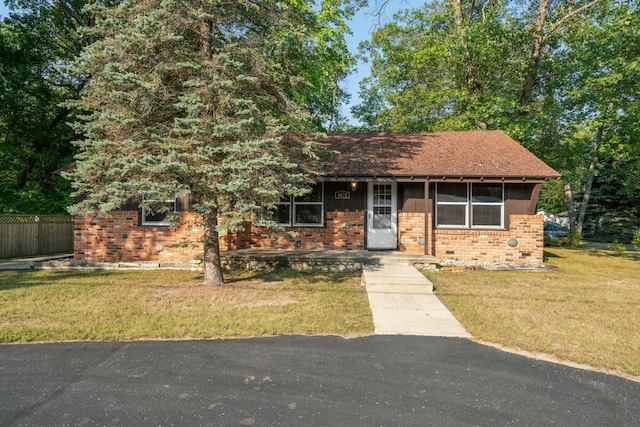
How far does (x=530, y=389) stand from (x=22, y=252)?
56.8 ft

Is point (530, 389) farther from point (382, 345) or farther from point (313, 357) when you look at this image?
point (313, 357)

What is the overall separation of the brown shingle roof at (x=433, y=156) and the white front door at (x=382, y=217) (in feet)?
2.77

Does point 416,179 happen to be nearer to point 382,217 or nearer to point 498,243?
point 382,217

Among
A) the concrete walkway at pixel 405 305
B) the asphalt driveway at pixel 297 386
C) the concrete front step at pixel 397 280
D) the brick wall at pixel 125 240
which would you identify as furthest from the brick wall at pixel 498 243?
the brick wall at pixel 125 240

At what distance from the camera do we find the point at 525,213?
1057 cm

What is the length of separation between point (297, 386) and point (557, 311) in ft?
16.9

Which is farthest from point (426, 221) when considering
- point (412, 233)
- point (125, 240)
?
point (125, 240)

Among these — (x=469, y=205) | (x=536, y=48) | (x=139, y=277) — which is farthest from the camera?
(x=536, y=48)

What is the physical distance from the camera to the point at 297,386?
11.5 ft

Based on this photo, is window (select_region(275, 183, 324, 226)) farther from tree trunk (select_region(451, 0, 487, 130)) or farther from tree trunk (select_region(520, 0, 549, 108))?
tree trunk (select_region(520, 0, 549, 108))

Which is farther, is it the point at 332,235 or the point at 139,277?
the point at 332,235

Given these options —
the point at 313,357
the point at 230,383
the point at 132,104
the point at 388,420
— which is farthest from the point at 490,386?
the point at 132,104

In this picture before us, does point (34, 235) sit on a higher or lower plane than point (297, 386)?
higher

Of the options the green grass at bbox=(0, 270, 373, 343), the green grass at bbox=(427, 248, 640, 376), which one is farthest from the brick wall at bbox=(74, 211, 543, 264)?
the green grass at bbox=(0, 270, 373, 343)
